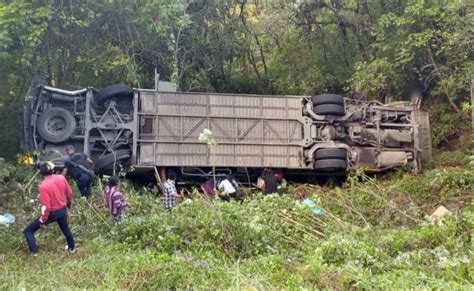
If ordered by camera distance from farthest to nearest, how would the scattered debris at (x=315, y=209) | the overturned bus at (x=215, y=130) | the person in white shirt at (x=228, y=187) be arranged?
1. the overturned bus at (x=215, y=130)
2. the person in white shirt at (x=228, y=187)
3. the scattered debris at (x=315, y=209)

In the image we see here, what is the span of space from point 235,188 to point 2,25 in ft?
21.0

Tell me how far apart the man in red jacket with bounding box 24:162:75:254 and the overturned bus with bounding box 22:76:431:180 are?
4104mm

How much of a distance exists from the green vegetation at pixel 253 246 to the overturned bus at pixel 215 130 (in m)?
1.82

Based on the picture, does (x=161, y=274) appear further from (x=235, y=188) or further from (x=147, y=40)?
(x=147, y=40)

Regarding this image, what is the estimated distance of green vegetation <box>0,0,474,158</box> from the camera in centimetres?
1288

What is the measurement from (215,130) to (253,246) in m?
5.35

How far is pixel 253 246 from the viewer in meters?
7.07

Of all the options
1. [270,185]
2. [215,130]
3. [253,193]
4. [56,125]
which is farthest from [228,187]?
[56,125]

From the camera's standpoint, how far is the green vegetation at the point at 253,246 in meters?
5.54

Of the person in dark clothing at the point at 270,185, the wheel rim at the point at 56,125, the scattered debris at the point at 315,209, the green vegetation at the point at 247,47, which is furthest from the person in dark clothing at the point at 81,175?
the scattered debris at the point at 315,209

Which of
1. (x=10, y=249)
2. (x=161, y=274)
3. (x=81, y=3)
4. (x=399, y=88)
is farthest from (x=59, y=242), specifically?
(x=399, y=88)

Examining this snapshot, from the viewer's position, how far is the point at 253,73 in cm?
1809

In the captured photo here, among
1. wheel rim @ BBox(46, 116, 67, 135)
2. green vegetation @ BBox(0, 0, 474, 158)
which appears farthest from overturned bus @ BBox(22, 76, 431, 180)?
green vegetation @ BBox(0, 0, 474, 158)

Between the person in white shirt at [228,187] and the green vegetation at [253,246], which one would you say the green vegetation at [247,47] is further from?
the green vegetation at [253,246]
